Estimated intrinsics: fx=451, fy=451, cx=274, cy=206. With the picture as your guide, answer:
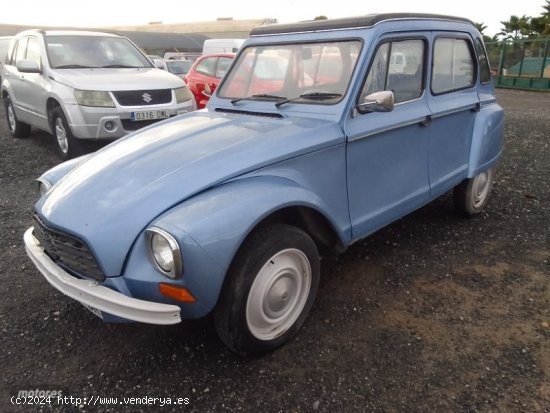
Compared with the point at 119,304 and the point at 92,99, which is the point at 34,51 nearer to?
the point at 92,99

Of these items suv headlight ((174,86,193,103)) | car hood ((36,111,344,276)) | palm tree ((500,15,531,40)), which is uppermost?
car hood ((36,111,344,276))

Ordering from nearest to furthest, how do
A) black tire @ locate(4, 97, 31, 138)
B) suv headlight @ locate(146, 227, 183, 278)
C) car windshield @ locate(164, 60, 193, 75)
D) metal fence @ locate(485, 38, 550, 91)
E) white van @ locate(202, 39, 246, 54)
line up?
suv headlight @ locate(146, 227, 183, 278) → black tire @ locate(4, 97, 31, 138) → car windshield @ locate(164, 60, 193, 75) → white van @ locate(202, 39, 246, 54) → metal fence @ locate(485, 38, 550, 91)

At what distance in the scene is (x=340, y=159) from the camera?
289 cm

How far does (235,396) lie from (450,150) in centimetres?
276

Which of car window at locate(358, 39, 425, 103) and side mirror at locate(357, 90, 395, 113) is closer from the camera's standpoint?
side mirror at locate(357, 90, 395, 113)

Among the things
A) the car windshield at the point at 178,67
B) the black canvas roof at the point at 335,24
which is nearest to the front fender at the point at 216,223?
the black canvas roof at the point at 335,24

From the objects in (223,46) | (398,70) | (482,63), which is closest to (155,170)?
(398,70)

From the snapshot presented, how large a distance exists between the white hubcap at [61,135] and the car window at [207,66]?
4.13 metres

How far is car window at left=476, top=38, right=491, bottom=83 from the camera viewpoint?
171 inches

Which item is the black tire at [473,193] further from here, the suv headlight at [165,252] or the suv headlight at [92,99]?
the suv headlight at [92,99]

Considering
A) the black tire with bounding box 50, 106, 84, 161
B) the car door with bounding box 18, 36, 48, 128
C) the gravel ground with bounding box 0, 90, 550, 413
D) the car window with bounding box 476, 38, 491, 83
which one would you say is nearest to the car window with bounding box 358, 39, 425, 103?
the car window with bounding box 476, 38, 491, 83

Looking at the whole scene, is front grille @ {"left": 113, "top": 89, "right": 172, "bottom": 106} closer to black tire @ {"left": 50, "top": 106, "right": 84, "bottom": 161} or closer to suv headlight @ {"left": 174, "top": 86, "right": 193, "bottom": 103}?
suv headlight @ {"left": 174, "top": 86, "right": 193, "bottom": 103}

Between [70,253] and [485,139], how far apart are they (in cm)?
370

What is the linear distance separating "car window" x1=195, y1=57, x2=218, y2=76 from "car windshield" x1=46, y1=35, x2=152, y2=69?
2.56 meters
